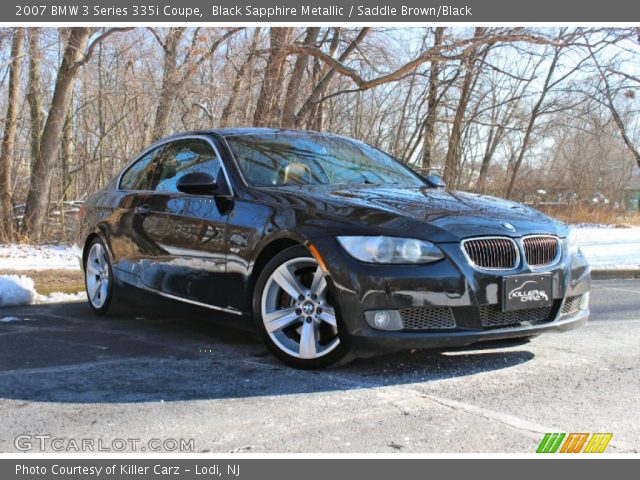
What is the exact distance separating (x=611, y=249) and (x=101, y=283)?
1097 cm

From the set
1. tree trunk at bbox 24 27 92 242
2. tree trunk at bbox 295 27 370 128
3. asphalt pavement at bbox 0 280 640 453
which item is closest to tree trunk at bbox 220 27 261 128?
tree trunk at bbox 295 27 370 128

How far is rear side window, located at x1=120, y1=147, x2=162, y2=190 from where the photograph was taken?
20.5ft

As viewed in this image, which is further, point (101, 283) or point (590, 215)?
point (590, 215)

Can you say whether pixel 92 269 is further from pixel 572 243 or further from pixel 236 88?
pixel 236 88

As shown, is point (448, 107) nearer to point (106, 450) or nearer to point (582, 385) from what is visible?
point (582, 385)

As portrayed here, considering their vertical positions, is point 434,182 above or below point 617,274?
above

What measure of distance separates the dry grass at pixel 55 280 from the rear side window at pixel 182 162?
2.46 meters

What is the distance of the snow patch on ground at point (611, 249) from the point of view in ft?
37.1

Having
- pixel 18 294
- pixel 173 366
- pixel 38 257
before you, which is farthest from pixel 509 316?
pixel 38 257

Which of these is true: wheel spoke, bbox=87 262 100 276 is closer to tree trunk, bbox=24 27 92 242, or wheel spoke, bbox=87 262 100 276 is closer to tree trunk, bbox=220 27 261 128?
tree trunk, bbox=220 27 261 128

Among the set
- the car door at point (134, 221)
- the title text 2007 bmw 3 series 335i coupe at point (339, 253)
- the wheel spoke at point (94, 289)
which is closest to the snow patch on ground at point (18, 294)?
the wheel spoke at point (94, 289)

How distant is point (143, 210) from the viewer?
5.84m

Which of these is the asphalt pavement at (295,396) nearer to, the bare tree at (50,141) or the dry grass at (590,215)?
the bare tree at (50,141)

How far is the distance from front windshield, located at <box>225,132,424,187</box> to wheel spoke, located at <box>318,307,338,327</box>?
1.15 metres
